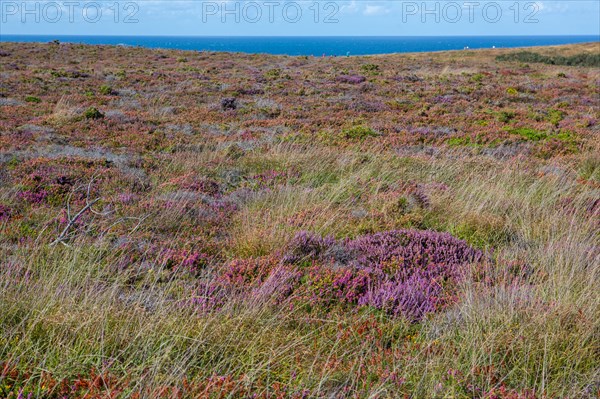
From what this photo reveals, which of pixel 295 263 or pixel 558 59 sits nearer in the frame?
pixel 295 263

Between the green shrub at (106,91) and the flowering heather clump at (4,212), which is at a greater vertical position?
the green shrub at (106,91)

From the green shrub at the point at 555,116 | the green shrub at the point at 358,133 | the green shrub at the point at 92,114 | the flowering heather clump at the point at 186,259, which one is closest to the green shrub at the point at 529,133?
the green shrub at the point at 555,116

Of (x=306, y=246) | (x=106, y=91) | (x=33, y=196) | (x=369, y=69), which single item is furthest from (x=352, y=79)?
(x=306, y=246)

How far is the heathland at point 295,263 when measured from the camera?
3223 mm

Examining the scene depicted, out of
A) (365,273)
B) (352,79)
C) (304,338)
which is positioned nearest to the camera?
(304,338)

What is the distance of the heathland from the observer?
10.6 feet

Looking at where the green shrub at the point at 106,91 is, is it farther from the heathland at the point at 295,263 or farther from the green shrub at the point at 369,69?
the green shrub at the point at 369,69

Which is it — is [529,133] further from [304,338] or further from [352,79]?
[352,79]

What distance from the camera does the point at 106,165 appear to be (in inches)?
383

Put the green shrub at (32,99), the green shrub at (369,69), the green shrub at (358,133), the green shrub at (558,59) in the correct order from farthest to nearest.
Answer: the green shrub at (558,59)
the green shrub at (369,69)
the green shrub at (32,99)
the green shrub at (358,133)

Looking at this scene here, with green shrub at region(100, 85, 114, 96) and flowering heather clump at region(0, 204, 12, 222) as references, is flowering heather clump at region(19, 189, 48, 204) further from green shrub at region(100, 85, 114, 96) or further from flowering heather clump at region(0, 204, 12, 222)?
green shrub at region(100, 85, 114, 96)

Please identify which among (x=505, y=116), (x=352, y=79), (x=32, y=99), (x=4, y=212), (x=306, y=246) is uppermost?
(x=352, y=79)

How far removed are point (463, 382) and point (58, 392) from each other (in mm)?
2396

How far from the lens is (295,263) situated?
17.2 feet
